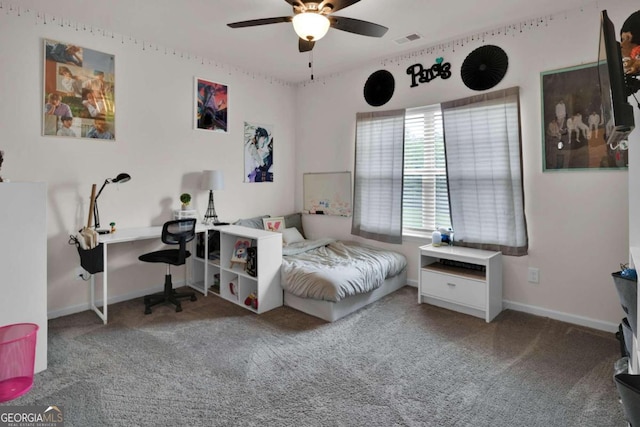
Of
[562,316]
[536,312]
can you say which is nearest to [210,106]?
[536,312]

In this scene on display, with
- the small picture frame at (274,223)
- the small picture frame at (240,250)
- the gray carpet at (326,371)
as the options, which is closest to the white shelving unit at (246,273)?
the small picture frame at (240,250)

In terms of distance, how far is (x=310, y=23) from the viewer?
7.80ft

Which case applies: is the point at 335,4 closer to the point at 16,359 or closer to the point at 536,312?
the point at 16,359

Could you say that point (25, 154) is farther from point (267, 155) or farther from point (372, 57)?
point (372, 57)

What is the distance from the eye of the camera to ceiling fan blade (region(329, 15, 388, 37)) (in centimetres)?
250

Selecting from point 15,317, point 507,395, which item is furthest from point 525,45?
point 15,317

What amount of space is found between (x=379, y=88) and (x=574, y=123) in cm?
203

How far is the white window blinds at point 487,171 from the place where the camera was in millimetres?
3275

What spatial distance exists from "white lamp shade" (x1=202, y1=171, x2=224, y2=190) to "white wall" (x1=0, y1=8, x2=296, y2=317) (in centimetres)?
20

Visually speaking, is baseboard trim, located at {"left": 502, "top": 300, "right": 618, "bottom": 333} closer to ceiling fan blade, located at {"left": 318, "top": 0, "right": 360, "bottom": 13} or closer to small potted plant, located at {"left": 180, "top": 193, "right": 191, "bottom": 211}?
ceiling fan blade, located at {"left": 318, "top": 0, "right": 360, "bottom": 13}

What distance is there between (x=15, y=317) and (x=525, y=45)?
4408 millimetres

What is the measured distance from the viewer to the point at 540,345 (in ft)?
8.76

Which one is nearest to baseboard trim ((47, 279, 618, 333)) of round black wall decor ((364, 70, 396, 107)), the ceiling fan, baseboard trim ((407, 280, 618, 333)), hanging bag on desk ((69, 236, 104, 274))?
baseboard trim ((407, 280, 618, 333))

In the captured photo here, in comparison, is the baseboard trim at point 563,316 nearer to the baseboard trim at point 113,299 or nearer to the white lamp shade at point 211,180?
the white lamp shade at point 211,180
